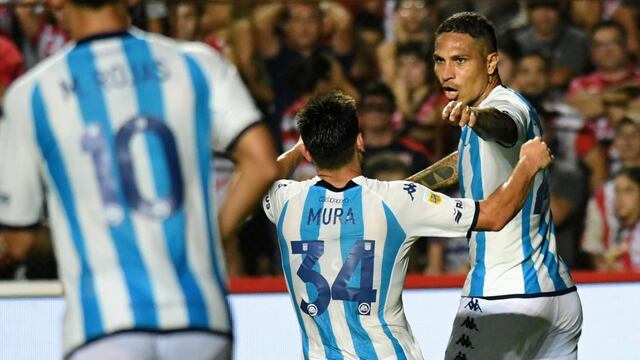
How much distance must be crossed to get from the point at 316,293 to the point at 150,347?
1160 mm

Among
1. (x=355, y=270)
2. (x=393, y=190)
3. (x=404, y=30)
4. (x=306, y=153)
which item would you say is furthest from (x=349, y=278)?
(x=404, y=30)

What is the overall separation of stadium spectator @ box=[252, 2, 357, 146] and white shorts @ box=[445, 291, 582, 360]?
3.26m

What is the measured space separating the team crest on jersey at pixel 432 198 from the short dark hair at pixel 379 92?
3.35m

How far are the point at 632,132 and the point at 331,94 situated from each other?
12.1 feet

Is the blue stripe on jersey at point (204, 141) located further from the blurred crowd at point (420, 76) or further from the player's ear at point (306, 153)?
the blurred crowd at point (420, 76)

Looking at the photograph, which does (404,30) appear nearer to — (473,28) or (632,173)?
(632,173)

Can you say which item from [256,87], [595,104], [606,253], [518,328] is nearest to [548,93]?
[595,104]

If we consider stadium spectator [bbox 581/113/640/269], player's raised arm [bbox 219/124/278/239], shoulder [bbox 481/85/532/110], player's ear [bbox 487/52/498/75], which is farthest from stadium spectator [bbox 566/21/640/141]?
player's raised arm [bbox 219/124/278/239]

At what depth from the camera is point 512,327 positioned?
401 cm

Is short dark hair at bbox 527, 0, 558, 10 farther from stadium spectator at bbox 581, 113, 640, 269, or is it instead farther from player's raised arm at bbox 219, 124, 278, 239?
player's raised arm at bbox 219, 124, 278, 239

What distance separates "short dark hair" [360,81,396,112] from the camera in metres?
6.92

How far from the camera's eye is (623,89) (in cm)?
720

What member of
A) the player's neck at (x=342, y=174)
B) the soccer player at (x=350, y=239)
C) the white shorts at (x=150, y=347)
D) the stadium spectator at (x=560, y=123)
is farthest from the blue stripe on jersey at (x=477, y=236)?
the stadium spectator at (x=560, y=123)

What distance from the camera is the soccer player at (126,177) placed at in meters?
2.56
